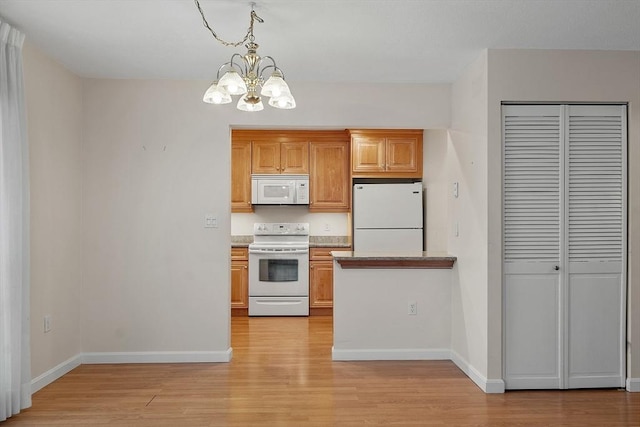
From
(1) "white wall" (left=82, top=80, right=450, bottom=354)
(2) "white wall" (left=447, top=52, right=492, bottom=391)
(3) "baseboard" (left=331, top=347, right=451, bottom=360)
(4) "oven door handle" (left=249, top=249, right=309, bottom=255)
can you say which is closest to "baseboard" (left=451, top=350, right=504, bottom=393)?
(2) "white wall" (left=447, top=52, right=492, bottom=391)

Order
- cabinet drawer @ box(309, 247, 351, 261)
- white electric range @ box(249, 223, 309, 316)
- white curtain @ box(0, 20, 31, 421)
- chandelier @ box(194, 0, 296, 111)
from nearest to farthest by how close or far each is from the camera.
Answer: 1. chandelier @ box(194, 0, 296, 111)
2. white curtain @ box(0, 20, 31, 421)
3. white electric range @ box(249, 223, 309, 316)
4. cabinet drawer @ box(309, 247, 351, 261)

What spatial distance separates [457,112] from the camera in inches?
159

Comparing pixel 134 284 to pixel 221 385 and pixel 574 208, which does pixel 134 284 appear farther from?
pixel 574 208

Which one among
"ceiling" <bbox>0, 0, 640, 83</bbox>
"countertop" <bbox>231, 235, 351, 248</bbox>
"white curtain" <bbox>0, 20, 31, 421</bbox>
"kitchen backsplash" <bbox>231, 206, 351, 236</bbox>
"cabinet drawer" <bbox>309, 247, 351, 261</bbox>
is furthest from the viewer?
"kitchen backsplash" <bbox>231, 206, 351, 236</bbox>

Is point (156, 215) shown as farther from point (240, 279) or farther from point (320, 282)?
point (320, 282)

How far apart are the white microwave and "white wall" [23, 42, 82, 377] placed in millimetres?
2402

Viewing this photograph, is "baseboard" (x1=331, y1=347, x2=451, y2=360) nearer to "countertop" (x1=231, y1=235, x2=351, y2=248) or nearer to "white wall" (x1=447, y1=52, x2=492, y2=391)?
"white wall" (x1=447, y1=52, x2=492, y2=391)

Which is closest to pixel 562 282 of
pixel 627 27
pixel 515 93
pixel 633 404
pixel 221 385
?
pixel 633 404

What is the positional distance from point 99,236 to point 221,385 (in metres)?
1.65

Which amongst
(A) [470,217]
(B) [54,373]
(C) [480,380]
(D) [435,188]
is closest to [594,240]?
(A) [470,217]

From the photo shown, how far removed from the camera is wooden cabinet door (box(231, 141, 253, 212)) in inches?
239

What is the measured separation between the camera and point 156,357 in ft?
13.3

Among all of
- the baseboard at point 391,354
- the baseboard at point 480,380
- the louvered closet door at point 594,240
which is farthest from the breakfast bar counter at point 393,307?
the louvered closet door at point 594,240

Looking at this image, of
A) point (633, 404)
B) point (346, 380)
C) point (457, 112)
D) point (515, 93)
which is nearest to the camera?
point (633, 404)
